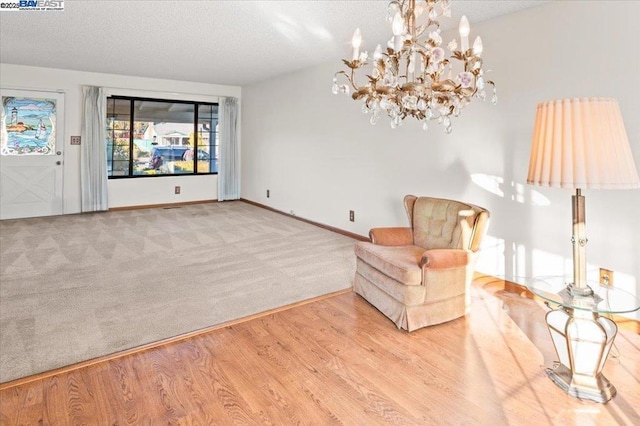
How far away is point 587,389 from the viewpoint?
1.98 meters

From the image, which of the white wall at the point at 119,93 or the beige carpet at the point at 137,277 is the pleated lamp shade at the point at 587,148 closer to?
the beige carpet at the point at 137,277

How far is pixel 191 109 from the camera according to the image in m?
7.89

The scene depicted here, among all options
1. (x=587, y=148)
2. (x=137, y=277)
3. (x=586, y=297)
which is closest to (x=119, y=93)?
(x=137, y=277)

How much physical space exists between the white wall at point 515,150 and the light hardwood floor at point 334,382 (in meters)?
0.77

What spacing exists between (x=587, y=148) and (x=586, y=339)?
0.97 m


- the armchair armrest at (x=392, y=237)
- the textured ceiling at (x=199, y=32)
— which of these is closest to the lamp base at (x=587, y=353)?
the armchair armrest at (x=392, y=237)

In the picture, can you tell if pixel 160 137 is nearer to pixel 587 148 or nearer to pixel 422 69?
pixel 422 69

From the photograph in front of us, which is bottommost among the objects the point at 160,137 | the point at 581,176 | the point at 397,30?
the point at 581,176

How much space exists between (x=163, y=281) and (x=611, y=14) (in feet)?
13.6

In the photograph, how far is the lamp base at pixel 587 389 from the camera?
1945 millimetres

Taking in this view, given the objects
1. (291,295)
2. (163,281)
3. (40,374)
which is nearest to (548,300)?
(291,295)

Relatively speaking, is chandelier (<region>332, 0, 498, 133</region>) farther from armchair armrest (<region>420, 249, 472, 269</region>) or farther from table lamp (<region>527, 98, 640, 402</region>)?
armchair armrest (<region>420, 249, 472, 269</region>)

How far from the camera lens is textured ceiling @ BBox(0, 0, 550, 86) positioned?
339 centimetres

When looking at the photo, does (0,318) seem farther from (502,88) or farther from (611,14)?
(611,14)
